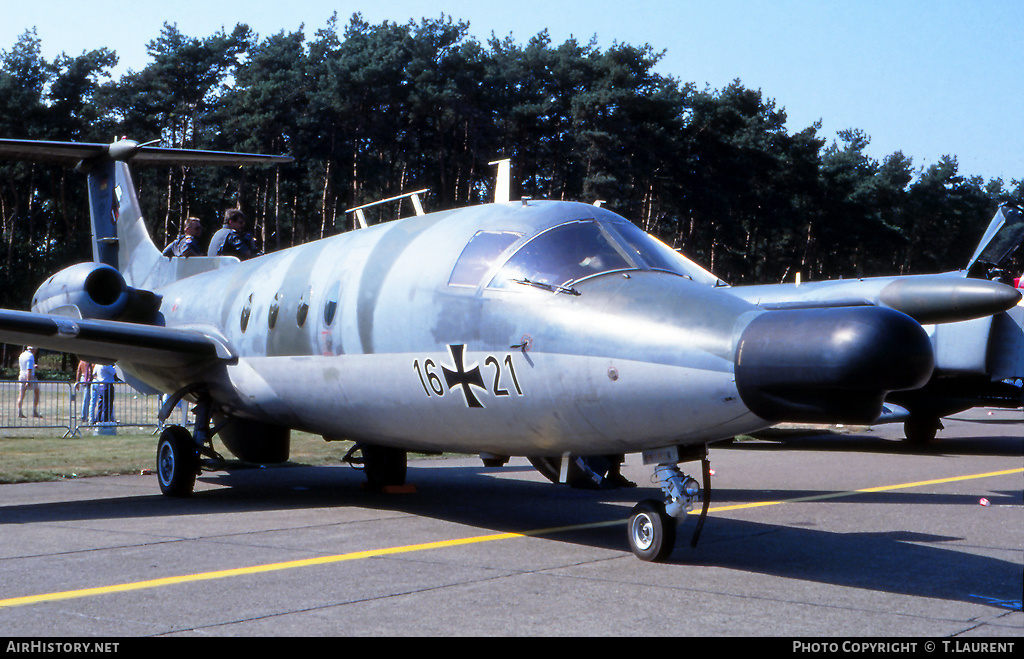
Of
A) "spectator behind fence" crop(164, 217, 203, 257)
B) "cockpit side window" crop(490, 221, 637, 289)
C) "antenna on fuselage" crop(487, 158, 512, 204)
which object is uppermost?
"antenna on fuselage" crop(487, 158, 512, 204)

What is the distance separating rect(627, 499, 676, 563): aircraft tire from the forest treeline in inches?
1612

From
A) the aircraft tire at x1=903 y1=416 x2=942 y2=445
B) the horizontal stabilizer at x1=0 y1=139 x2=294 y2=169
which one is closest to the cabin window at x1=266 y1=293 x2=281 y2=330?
the horizontal stabilizer at x1=0 y1=139 x2=294 y2=169

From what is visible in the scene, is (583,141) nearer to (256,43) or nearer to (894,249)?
(256,43)

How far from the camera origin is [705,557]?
6660mm

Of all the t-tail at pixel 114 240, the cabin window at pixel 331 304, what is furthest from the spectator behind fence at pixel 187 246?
the cabin window at pixel 331 304

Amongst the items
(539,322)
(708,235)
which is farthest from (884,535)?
(708,235)

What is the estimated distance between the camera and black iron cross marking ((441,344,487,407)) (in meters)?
6.83

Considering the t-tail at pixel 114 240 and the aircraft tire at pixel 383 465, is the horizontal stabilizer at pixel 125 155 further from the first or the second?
the aircraft tire at pixel 383 465

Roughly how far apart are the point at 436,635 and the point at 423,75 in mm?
47154

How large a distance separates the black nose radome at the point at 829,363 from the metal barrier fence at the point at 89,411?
12976 millimetres

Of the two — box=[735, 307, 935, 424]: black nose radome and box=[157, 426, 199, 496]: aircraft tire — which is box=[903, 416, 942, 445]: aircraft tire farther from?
box=[735, 307, 935, 424]: black nose radome

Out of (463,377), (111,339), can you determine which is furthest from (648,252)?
(111,339)

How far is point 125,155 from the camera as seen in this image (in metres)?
13.0

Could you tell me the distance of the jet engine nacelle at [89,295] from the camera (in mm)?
11273
